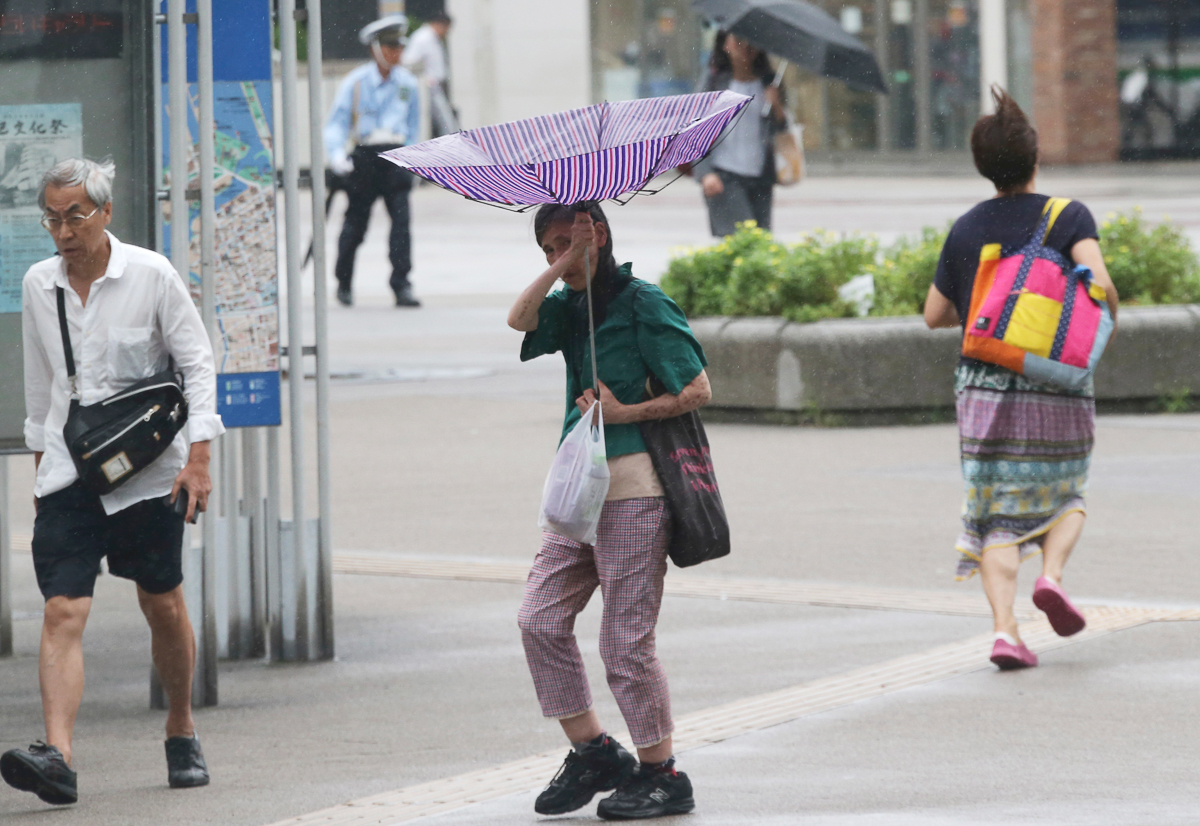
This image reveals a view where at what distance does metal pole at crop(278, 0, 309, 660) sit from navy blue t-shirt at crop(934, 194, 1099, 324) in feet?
6.55

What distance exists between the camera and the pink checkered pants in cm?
496

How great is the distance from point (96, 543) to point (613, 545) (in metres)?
1.35

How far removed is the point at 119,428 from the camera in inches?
207

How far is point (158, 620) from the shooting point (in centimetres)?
552

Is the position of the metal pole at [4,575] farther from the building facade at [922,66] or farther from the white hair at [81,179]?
the building facade at [922,66]

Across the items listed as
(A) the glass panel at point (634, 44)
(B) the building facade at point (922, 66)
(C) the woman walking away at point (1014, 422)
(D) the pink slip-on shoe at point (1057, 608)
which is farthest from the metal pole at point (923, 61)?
(D) the pink slip-on shoe at point (1057, 608)

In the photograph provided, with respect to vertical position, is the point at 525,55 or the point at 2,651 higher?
the point at 525,55

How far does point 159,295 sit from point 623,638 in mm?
1473

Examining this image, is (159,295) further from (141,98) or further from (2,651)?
(2,651)

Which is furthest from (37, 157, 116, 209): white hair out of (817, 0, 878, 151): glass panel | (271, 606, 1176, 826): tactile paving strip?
(817, 0, 878, 151): glass panel

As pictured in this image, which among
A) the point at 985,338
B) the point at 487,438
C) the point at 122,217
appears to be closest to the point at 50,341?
the point at 122,217

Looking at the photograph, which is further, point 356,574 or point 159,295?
point 356,574

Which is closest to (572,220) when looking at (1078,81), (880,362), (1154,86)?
(880,362)

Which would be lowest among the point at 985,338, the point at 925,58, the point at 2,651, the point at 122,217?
the point at 2,651
